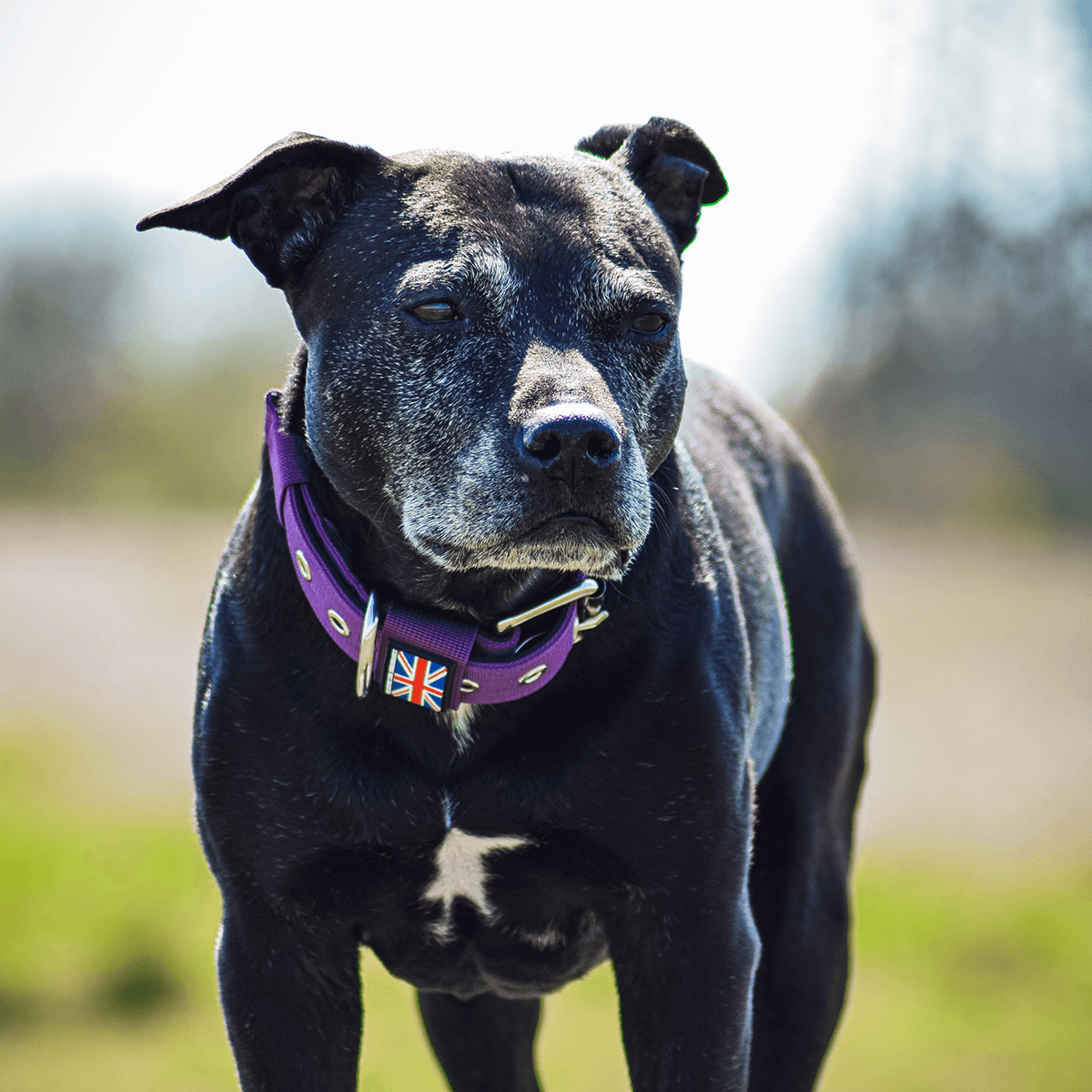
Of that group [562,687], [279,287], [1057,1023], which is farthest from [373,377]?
[1057,1023]

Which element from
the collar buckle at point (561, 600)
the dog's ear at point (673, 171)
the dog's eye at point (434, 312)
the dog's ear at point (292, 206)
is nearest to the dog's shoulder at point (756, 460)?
the dog's ear at point (673, 171)

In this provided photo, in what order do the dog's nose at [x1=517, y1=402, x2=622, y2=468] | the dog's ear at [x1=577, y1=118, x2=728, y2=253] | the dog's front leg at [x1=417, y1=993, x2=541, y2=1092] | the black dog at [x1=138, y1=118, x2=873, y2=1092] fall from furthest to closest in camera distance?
the dog's front leg at [x1=417, y1=993, x2=541, y2=1092], the dog's ear at [x1=577, y1=118, x2=728, y2=253], the black dog at [x1=138, y1=118, x2=873, y2=1092], the dog's nose at [x1=517, y1=402, x2=622, y2=468]

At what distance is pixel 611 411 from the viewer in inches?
85.9

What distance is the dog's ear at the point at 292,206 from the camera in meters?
2.53

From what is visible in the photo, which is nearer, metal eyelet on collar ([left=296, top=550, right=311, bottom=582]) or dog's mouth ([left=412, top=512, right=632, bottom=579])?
dog's mouth ([left=412, top=512, right=632, bottom=579])

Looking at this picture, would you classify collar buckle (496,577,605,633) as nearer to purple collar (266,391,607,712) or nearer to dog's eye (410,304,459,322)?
purple collar (266,391,607,712)

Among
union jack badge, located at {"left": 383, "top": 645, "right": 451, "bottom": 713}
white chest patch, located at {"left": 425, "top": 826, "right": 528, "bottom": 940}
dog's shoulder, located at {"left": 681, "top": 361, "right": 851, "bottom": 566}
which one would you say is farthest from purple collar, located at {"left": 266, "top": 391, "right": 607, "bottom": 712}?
dog's shoulder, located at {"left": 681, "top": 361, "right": 851, "bottom": 566}


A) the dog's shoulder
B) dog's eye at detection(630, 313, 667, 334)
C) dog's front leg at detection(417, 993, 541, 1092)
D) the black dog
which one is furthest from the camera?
dog's front leg at detection(417, 993, 541, 1092)

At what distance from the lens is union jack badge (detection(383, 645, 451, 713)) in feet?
7.72

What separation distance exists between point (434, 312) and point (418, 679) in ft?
2.31

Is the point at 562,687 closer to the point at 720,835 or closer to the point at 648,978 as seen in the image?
the point at 720,835

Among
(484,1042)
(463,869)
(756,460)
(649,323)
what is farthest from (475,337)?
(484,1042)

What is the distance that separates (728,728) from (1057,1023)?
5.66 metres

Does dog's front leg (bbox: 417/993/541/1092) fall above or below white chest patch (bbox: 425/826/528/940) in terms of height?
below
